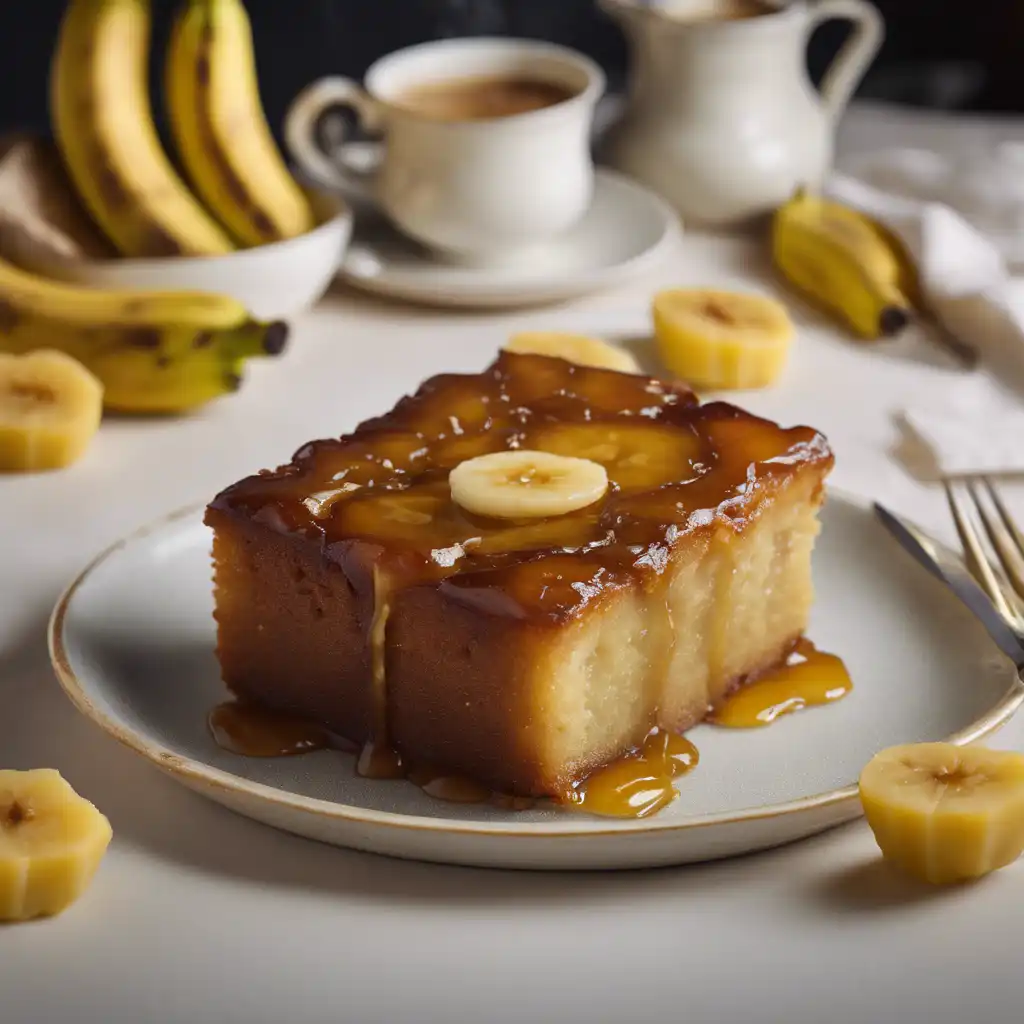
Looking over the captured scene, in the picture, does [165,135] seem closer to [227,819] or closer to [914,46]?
[914,46]

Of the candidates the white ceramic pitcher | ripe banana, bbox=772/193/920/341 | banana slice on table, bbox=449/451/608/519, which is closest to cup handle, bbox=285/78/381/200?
the white ceramic pitcher

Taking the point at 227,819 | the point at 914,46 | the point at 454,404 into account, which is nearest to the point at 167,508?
the point at 454,404

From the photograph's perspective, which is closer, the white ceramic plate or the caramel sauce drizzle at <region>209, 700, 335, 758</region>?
the white ceramic plate

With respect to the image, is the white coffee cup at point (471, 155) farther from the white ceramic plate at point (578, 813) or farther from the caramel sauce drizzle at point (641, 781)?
the caramel sauce drizzle at point (641, 781)

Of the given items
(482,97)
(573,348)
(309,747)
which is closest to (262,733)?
(309,747)

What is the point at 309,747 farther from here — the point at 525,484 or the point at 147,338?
the point at 147,338

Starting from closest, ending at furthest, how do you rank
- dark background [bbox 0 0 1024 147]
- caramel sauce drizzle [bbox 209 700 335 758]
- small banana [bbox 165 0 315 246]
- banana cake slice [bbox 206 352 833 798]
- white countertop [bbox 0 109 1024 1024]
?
white countertop [bbox 0 109 1024 1024] < banana cake slice [bbox 206 352 833 798] < caramel sauce drizzle [bbox 209 700 335 758] < small banana [bbox 165 0 315 246] < dark background [bbox 0 0 1024 147]

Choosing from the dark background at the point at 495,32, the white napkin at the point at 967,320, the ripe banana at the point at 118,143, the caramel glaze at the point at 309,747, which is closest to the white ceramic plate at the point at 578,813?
the caramel glaze at the point at 309,747

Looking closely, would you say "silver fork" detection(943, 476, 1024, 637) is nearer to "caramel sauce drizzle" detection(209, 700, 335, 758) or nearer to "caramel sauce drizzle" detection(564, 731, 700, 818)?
"caramel sauce drizzle" detection(564, 731, 700, 818)
